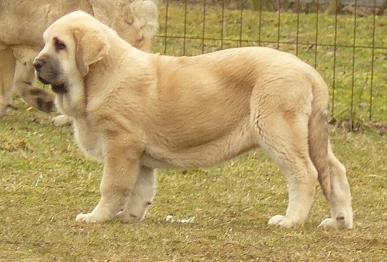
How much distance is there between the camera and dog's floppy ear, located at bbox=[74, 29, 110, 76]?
5.33 m

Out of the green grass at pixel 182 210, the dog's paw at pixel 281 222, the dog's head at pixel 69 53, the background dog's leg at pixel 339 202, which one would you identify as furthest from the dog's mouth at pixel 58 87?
the background dog's leg at pixel 339 202

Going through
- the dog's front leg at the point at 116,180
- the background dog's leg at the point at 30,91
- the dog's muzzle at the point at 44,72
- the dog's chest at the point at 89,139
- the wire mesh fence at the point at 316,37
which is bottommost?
the wire mesh fence at the point at 316,37

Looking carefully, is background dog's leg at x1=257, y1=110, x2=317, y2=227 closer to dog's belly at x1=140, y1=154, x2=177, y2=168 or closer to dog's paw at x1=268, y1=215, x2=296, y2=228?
dog's paw at x1=268, y1=215, x2=296, y2=228

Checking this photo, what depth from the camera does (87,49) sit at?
5336 millimetres

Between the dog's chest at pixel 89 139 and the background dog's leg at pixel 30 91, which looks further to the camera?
the background dog's leg at pixel 30 91

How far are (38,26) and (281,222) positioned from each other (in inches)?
149

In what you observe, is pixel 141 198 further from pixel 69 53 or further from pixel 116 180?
pixel 69 53

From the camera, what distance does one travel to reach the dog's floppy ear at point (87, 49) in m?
5.33

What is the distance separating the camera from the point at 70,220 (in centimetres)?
543

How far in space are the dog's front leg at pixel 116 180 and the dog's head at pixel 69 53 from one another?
44cm

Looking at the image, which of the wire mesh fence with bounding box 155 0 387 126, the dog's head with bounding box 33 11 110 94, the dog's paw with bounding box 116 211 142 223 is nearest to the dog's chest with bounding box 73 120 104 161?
the dog's head with bounding box 33 11 110 94

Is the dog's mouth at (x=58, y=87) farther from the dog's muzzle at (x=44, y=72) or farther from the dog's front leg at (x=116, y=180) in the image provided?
the dog's front leg at (x=116, y=180)

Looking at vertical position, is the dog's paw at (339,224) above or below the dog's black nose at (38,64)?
below

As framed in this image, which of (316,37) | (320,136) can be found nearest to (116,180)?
(320,136)
